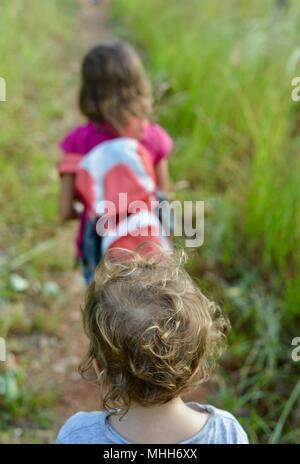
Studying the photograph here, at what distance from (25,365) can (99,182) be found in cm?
98

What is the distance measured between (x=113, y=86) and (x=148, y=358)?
1.40 m

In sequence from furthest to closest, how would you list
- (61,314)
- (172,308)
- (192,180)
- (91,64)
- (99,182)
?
(192,180) < (61,314) < (91,64) < (99,182) < (172,308)

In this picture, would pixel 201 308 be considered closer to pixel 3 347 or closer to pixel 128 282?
pixel 128 282

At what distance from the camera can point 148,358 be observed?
1.28 metres

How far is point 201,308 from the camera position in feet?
4.47

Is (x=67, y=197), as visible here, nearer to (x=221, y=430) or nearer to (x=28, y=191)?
(x=28, y=191)

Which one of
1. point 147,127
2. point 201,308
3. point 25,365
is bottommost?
point 25,365

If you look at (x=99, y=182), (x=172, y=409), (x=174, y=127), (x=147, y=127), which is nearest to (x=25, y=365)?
(x=99, y=182)

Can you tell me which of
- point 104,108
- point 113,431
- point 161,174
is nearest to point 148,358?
point 113,431

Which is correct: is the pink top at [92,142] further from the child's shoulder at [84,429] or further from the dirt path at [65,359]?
the child's shoulder at [84,429]

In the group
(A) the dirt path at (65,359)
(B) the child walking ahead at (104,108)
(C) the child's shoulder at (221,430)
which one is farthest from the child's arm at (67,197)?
(C) the child's shoulder at (221,430)

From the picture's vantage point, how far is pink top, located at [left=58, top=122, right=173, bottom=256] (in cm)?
248
